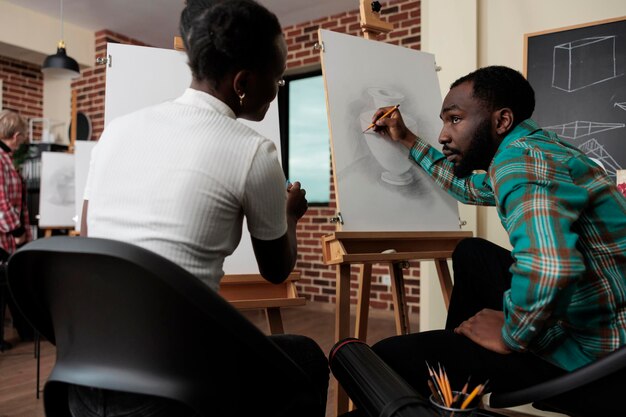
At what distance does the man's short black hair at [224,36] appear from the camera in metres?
0.94

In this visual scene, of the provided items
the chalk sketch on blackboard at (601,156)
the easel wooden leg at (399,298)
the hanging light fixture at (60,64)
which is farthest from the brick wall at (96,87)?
the chalk sketch on blackboard at (601,156)

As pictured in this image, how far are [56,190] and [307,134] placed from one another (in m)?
2.29

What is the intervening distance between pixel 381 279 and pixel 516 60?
90.0 inches

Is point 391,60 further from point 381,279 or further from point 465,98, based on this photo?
point 381,279

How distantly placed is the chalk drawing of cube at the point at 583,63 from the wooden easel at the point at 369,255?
0.85 m

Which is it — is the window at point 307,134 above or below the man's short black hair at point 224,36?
above

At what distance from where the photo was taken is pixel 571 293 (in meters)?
1.06

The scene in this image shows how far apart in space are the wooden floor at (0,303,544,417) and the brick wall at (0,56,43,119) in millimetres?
2872

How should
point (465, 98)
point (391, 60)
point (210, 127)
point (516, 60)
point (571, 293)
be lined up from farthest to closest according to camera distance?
point (516, 60) < point (391, 60) < point (465, 98) < point (571, 293) < point (210, 127)

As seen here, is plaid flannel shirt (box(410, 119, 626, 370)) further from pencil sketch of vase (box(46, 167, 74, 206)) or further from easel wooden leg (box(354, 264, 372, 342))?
pencil sketch of vase (box(46, 167, 74, 206))

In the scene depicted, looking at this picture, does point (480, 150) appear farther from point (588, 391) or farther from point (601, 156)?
point (601, 156)

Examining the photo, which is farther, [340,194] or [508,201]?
[340,194]

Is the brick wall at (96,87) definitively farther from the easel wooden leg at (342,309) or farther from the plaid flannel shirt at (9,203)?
the easel wooden leg at (342,309)

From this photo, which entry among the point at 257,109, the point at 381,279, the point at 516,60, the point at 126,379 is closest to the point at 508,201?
the point at 257,109
